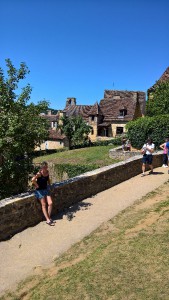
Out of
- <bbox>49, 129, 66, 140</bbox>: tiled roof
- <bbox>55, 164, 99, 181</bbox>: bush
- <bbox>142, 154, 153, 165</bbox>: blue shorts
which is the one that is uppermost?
<bbox>49, 129, 66, 140</bbox>: tiled roof

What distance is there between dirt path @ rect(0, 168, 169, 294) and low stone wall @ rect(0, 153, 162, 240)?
0.69 feet

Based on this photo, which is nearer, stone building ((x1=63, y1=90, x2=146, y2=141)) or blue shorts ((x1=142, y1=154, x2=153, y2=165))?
blue shorts ((x1=142, y1=154, x2=153, y2=165))

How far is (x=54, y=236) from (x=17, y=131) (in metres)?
2.92

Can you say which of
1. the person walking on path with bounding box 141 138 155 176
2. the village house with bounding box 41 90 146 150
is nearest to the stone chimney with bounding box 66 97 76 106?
the village house with bounding box 41 90 146 150

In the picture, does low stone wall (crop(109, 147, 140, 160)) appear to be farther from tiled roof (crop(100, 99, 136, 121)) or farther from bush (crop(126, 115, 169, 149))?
tiled roof (crop(100, 99, 136, 121))

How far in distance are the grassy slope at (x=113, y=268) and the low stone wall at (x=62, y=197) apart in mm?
1605

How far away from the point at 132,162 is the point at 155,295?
952 centimetres

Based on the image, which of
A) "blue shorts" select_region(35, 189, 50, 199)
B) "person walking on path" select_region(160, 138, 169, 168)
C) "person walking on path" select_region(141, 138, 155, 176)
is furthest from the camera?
"person walking on path" select_region(160, 138, 169, 168)

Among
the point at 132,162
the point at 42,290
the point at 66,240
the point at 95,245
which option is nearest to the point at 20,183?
the point at 66,240

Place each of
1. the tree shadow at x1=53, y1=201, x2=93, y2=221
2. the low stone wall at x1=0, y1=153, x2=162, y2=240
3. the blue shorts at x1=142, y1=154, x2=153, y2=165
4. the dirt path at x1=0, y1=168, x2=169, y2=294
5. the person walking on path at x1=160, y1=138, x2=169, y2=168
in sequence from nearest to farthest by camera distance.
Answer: the dirt path at x1=0, y1=168, x2=169, y2=294 < the low stone wall at x1=0, y1=153, x2=162, y2=240 < the tree shadow at x1=53, y1=201, x2=93, y2=221 < the blue shorts at x1=142, y1=154, x2=153, y2=165 < the person walking on path at x1=160, y1=138, x2=169, y2=168

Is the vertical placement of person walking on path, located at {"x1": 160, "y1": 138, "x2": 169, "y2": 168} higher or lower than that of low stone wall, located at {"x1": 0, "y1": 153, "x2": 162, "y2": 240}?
higher

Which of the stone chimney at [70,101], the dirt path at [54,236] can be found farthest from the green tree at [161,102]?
the stone chimney at [70,101]

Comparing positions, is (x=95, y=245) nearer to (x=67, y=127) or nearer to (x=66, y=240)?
(x=66, y=240)

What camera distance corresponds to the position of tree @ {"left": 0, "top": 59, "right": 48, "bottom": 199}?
852cm
